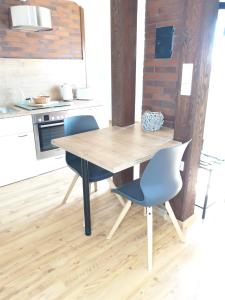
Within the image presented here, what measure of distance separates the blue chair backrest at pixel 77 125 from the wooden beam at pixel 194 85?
0.95 metres

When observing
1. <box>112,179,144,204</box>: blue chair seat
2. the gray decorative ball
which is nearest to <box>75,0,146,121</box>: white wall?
the gray decorative ball

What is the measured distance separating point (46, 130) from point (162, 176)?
75.6 inches

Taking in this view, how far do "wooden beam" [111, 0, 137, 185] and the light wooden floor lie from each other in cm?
100

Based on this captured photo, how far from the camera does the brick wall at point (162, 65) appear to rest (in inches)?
76.1

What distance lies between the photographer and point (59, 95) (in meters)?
3.73

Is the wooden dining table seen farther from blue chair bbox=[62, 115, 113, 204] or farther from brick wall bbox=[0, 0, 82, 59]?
brick wall bbox=[0, 0, 82, 59]

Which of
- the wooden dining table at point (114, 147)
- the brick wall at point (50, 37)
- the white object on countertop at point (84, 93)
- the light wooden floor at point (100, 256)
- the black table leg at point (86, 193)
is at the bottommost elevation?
the light wooden floor at point (100, 256)

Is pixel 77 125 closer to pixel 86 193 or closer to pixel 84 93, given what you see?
pixel 86 193

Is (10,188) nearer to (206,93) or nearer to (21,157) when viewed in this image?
(21,157)

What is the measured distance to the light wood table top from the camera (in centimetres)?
157

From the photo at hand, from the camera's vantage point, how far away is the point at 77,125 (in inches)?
95.3

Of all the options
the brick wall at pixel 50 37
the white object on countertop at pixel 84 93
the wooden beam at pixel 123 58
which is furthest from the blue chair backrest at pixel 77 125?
the brick wall at pixel 50 37

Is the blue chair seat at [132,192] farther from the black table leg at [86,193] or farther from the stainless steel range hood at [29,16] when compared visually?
the stainless steel range hood at [29,16]

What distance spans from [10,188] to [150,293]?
6.68 ft
